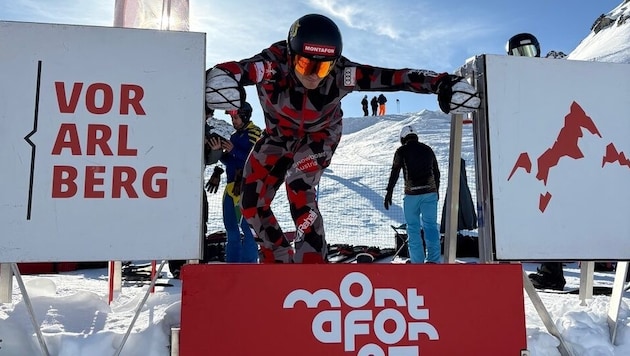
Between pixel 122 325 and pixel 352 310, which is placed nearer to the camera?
pixel 352 310

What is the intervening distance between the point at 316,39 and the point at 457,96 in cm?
80

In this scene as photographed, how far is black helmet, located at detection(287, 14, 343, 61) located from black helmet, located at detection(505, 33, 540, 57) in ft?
3.66

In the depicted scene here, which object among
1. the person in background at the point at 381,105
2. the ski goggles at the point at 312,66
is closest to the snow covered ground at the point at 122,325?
the ski goggles at the point at 312,66

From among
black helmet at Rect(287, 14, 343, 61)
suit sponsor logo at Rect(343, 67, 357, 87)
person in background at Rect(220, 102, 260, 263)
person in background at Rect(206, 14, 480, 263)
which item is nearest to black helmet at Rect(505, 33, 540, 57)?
person in background at Rect(206, 14, 480, 263)

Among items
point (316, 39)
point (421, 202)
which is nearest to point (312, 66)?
point (316, 39)

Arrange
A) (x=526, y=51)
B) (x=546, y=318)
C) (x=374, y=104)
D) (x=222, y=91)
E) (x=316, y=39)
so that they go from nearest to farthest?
(x=222, y=91) → (x=546, y=318) → (x=316, y=39) → (x=526, y=51) → (x=374, y=104)

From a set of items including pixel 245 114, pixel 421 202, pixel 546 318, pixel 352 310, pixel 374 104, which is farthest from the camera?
pixel 374 104

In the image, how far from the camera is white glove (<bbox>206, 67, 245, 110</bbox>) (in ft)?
7.96

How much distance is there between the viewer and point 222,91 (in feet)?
7.97

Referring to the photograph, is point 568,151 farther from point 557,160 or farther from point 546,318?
point 546,318

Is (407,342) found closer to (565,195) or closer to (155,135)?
(565,195)

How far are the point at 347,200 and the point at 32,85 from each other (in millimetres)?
11306

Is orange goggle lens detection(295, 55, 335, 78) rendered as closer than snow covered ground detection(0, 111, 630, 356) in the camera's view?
No

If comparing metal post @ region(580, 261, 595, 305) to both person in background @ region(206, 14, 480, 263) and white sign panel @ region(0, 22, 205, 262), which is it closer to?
person in background @ region(206, 14, 480, 263)
